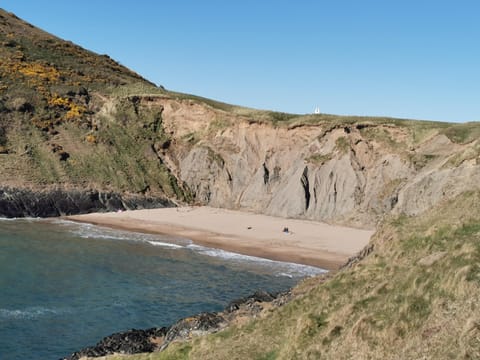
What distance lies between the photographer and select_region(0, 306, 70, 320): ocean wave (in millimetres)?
24028

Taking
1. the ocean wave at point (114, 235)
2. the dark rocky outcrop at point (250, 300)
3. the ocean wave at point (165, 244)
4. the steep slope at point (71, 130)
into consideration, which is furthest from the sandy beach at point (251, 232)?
the dark rocky outcrop at point (250, 300)

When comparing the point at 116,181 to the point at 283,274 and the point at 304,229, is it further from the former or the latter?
the point at 283,274

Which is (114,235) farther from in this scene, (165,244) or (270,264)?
(270,264)

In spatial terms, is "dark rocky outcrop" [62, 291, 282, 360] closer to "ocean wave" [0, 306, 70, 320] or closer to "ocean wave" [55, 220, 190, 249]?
"ocean wave" [0, 306, 70, 320]

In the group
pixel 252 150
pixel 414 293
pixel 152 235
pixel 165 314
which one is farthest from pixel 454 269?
pixel 252 150

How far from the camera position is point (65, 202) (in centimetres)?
5778

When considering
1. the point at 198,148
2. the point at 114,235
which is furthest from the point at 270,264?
the point at 198,148

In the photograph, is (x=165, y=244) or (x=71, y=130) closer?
(x=165, y=244)

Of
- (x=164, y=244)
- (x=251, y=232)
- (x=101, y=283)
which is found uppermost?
(x=251, y=232)

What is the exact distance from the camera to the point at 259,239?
46.0 metres

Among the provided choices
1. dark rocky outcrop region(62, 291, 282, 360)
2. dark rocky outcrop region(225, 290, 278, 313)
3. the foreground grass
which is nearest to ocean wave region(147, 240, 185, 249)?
dark rocky outcrop region(225, 290, 278, 313)

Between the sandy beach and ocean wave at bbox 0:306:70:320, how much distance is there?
18396 mm

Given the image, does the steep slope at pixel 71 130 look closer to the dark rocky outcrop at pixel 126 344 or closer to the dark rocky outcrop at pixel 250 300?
the dark rocky outcrop at pixel 126 344

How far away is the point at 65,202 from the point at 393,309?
52210 millimetres
